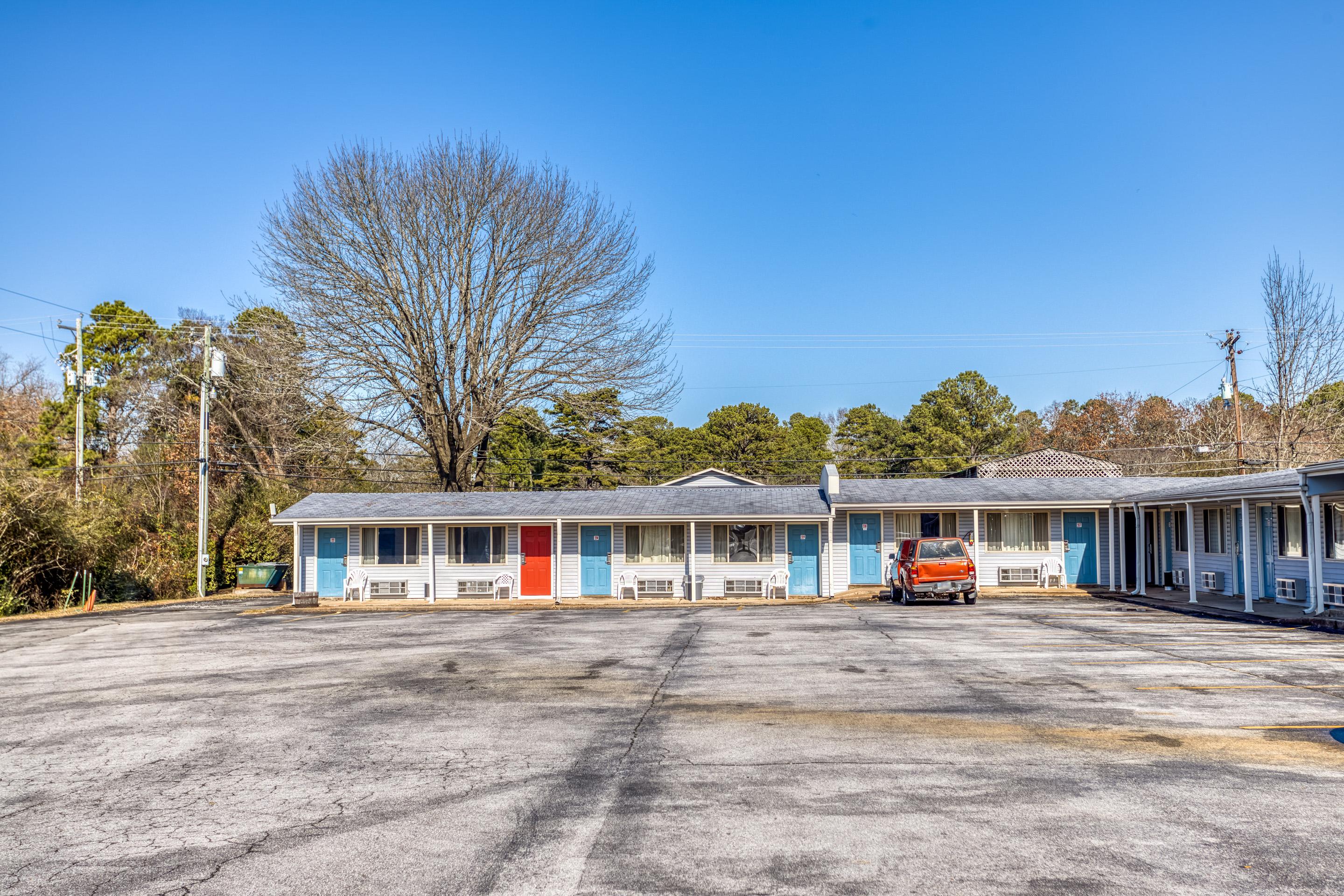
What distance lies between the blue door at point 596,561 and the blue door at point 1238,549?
1729cm

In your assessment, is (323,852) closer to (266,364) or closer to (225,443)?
(266,364)

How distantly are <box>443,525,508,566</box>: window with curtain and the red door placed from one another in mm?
722

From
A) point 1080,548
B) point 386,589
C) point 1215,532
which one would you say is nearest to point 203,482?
point 386,589

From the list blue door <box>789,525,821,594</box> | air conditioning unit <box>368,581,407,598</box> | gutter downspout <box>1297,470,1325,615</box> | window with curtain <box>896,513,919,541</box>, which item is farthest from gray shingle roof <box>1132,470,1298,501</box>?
air conditioning unit <box>368,581,407,598</box>

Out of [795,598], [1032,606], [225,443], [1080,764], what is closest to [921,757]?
[1080,764]

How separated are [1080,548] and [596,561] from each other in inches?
602

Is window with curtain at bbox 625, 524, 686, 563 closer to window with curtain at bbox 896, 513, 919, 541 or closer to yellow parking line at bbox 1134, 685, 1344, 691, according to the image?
window with curtain at bbox 896, 513, 919, 541

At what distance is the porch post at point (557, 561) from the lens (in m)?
27.1

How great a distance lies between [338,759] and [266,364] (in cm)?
2739

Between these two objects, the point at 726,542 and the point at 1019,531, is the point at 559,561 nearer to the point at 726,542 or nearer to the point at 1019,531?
the point at 726,542

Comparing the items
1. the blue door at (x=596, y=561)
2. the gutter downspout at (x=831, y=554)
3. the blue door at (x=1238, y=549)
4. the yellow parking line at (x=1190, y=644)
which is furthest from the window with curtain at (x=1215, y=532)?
the blue door at (x=596, y=561)

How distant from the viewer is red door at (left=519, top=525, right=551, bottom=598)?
27.9 metres

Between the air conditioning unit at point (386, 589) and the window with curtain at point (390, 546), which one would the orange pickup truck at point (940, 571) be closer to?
the window with curtain at point (390, 546)

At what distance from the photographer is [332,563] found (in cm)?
2842
